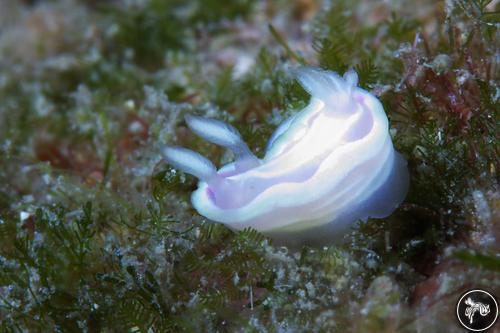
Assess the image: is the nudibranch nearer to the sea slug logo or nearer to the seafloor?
the seafloor

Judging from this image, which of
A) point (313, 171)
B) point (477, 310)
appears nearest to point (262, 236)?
point (313, 171)

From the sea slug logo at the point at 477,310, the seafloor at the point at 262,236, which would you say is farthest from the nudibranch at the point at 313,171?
the sea slug logo at the point at 477,310

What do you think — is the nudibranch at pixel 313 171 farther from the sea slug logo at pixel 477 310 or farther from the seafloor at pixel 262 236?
the sea slug logo at pixel 477 310

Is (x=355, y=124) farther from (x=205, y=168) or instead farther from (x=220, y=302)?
(x=220, y=302)

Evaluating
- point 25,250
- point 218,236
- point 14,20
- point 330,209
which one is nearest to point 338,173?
point 330,209

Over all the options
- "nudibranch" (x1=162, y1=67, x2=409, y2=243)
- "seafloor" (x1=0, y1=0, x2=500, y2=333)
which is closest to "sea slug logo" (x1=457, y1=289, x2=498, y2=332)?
"seafloor" (x1=0, y1=0, x2=500, y2=333)

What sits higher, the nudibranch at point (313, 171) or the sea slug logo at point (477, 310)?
the nudibranch at point (313, 171)
